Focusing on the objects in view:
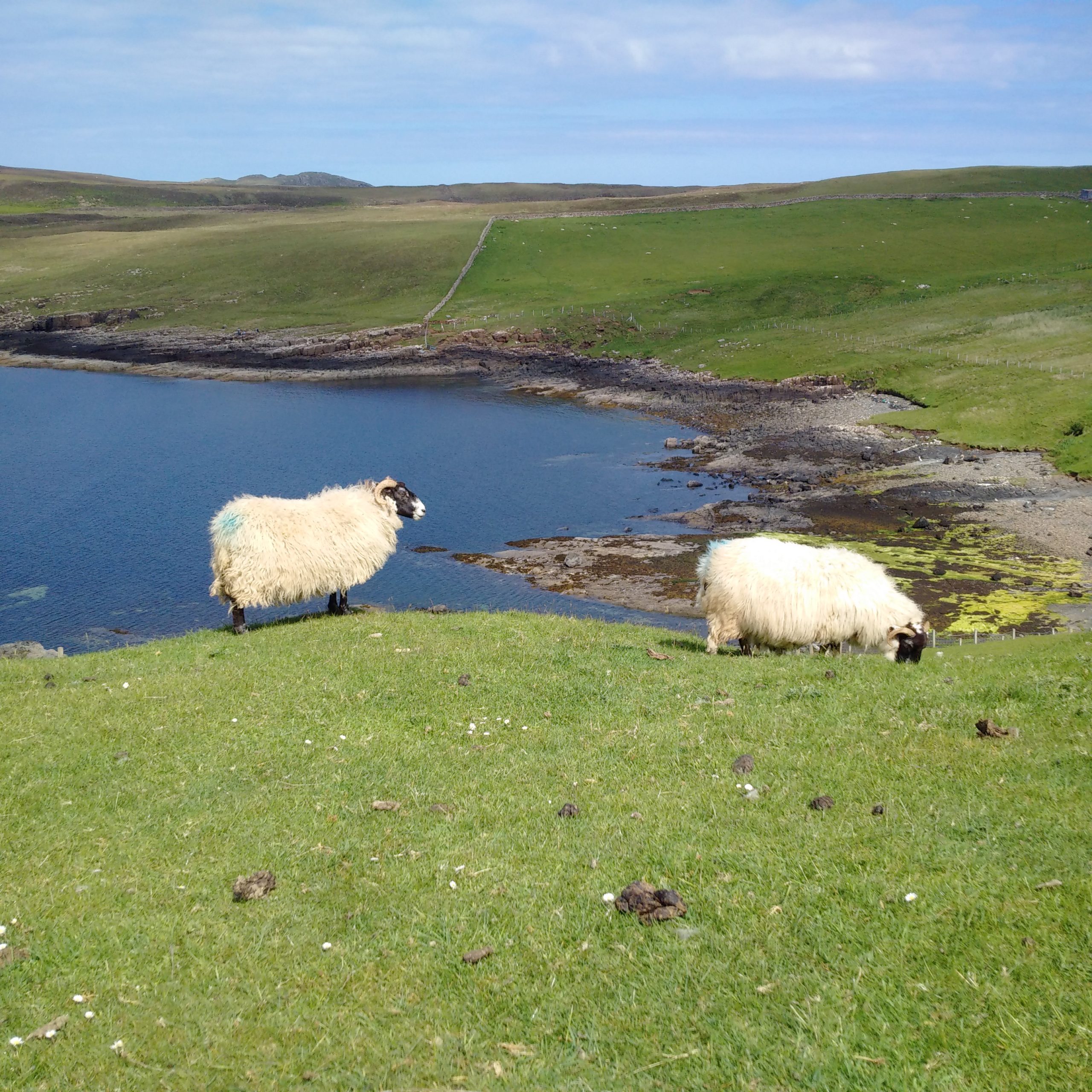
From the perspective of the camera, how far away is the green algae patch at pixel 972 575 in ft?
108

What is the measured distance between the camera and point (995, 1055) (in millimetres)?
6809

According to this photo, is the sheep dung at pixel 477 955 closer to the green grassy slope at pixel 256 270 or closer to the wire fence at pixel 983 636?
the wire fence at pixel 983 636

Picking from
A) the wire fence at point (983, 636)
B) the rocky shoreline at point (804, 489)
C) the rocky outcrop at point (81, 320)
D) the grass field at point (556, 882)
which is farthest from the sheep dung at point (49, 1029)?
the rocky outcrop at point (81, 320)

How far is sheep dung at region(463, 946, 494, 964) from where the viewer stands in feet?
28.5

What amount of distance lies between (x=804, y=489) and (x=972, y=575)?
1609cm

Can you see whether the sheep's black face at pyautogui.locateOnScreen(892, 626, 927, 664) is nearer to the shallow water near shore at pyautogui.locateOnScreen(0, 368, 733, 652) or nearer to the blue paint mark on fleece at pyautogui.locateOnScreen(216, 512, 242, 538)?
the blue paint mark on fleece at pyautogui.locateOnScreen(216, 512, 242, 538)

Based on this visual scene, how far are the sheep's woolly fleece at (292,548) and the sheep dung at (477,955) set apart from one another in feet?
50.7

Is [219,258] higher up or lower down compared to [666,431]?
higher up

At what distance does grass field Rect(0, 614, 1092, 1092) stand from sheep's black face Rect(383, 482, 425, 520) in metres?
9.87

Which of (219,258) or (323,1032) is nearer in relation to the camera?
(323,1032)

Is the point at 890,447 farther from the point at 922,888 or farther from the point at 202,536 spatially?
the point at 922,888

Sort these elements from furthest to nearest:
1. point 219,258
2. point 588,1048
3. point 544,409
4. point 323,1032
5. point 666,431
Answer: point 219,258 → point 544,409 → point 666,431 → point 323,1032 → point 588,1048

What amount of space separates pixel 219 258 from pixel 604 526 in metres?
113

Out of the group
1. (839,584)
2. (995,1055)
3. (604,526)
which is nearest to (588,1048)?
(995,1055)
